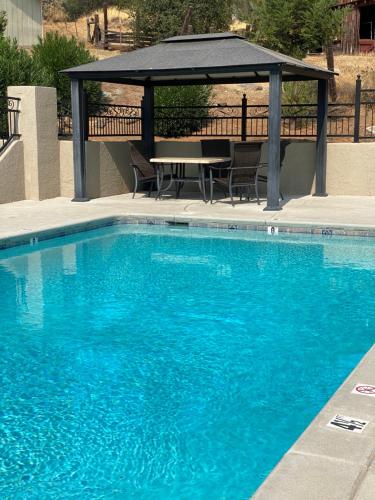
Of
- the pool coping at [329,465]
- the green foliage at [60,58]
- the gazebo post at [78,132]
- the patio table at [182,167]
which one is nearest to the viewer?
the pool coping at [329,465]

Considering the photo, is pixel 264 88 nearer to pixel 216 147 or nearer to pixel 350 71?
pixel 350 71

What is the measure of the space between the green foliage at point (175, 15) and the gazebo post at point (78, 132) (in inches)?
818

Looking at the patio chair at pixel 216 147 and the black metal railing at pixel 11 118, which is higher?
the black metal railing at pixel 11 118

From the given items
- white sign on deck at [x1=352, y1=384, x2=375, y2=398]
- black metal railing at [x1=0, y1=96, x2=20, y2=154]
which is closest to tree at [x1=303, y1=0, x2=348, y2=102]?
black metal railing at [x1=0, y1=96, x2=20, y2=154]

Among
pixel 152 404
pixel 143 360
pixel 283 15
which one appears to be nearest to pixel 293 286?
pixel 143 360

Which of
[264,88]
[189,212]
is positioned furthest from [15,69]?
[264,88]

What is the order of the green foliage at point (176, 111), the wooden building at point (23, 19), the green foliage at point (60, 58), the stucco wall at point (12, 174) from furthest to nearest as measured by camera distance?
the wooden building at point (23, 19) < the green foliage at point (176, 111) < the green foliage at point (60, 58) < the stucco wall at point (12, 174)

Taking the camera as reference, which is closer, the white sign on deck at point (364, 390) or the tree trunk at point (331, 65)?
the white sign on deck at point (364, 390)

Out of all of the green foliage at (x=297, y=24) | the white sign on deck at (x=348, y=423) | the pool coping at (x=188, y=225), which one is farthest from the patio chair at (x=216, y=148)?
the white sign on deck at (x=348, y=423)

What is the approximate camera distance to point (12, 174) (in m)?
12.5

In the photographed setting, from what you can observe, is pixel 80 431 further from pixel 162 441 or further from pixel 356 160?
pixel 356 160

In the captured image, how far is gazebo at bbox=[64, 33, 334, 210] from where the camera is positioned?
11.0 m

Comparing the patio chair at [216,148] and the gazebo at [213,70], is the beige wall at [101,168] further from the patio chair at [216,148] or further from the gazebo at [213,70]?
the patio chair at [216,148]

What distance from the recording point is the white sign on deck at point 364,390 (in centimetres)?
378
